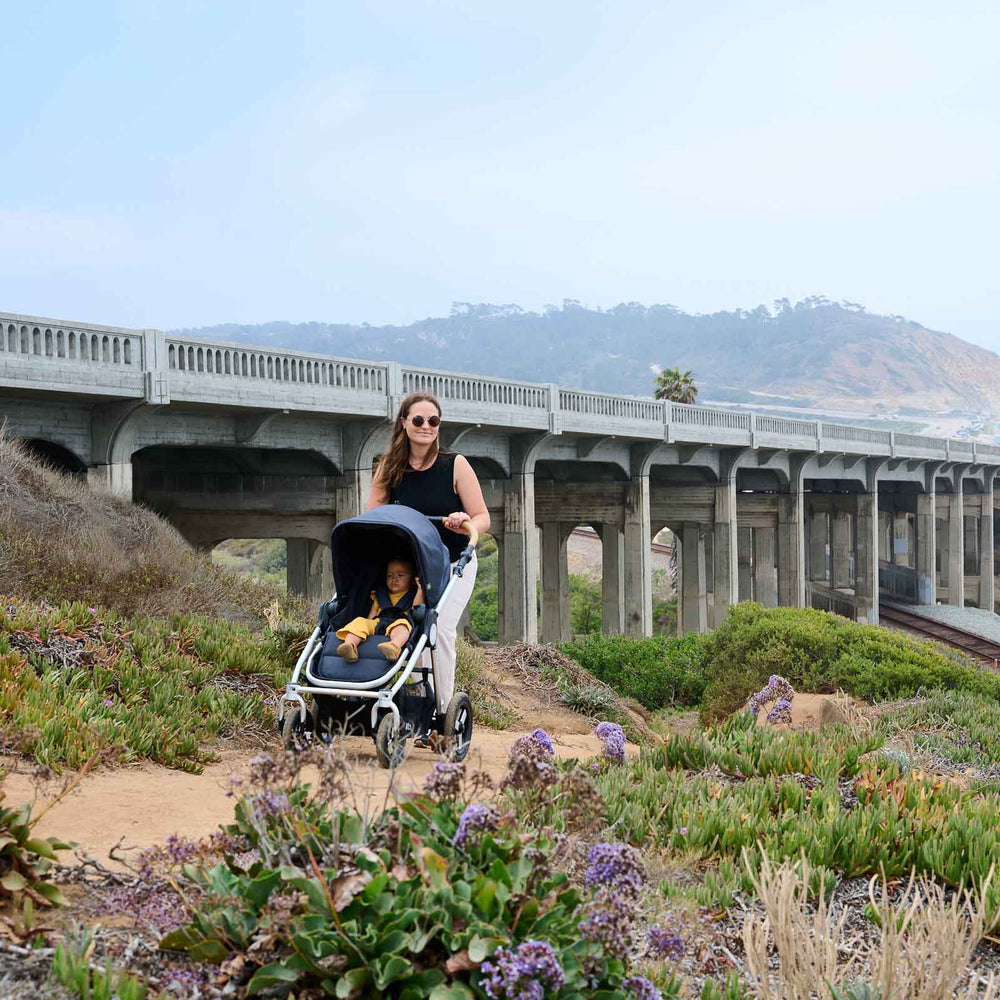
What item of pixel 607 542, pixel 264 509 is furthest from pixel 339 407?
pixel 607 542

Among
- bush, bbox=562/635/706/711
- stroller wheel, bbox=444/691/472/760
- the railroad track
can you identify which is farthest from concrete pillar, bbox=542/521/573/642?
stroller wheel, bbox=444/691/472/760

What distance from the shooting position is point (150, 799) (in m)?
5.37

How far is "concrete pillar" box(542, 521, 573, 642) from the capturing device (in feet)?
118

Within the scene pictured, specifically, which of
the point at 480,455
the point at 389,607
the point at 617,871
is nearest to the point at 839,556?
the point at 480,455

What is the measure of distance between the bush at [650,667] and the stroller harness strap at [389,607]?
13.8 metres

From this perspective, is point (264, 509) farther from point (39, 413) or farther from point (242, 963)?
point (242, 963)

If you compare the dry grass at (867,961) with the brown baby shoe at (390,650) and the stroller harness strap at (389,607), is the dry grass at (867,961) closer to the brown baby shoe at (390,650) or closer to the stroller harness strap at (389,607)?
the brown baby shoe at (390,650)

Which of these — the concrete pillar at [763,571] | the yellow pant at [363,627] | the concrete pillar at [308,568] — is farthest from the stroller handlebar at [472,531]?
the concrete pillar at [763,571]

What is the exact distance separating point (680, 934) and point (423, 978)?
1281 mm

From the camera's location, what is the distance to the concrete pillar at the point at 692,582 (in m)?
42.2

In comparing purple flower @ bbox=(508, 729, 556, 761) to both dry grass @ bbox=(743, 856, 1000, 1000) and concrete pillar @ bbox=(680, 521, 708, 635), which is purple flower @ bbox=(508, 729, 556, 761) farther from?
concrete pillar @ bbox=(680, 521, 708, 635)

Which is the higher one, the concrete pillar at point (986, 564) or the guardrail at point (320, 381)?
the guardrail at point (320, 381)

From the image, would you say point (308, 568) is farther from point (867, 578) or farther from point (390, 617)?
point (867, 578)

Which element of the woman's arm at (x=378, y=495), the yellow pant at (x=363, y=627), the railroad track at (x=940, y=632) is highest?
the woman's arm at (x=378, y=495)
